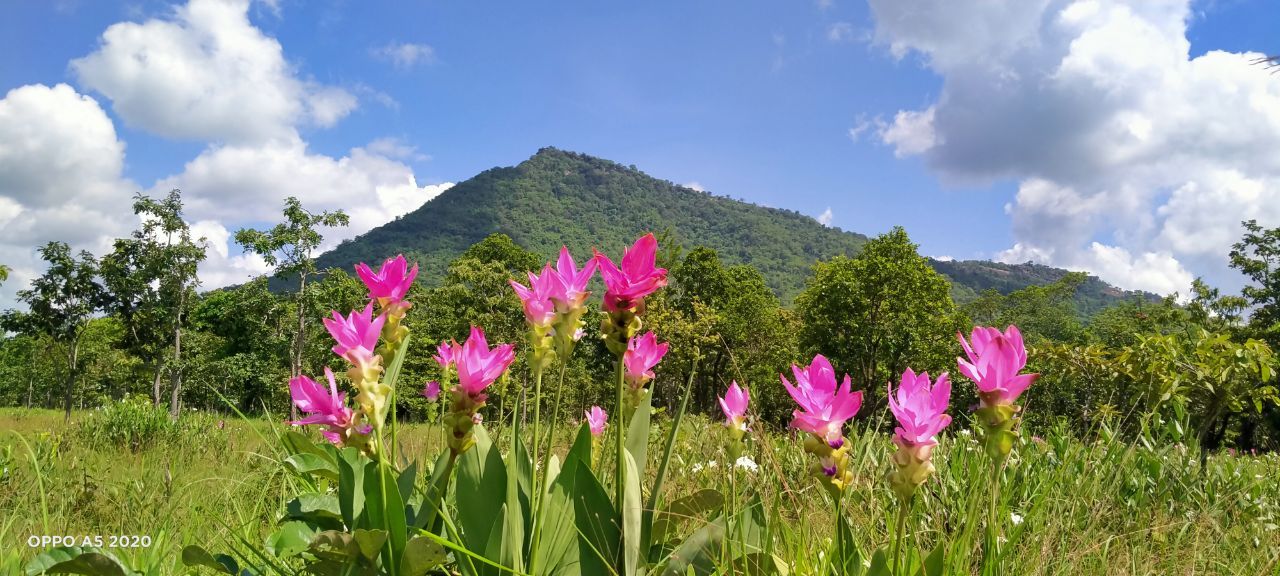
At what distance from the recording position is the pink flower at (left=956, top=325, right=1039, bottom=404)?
3.65ft

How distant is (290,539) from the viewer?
1491 mm

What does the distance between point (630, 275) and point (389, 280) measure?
0.59 metres

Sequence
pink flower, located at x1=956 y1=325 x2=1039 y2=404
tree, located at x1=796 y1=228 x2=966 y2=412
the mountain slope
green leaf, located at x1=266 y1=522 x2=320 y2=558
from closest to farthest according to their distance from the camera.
Result: 1. pink flower, located at x1=956 y1=325 x2=1039 y2=404
2. green leaf, located at x1=266 y1=522 x2=320 y2=558
3. tree, located at x1=796 y1=228 x2=966 y2=412
4. the mountain slope

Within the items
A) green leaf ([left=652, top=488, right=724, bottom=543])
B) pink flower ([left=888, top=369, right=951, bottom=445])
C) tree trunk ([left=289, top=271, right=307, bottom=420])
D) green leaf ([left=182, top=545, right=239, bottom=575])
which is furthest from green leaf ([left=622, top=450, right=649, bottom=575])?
tree trunk ([left=289, top=271, right=307, bottom=420])

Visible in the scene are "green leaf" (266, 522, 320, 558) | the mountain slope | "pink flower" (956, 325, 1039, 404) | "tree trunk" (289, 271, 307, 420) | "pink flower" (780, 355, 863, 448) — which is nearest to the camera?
"pink flower" (956, 325, 1039, 404)

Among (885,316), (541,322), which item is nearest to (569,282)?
Answer: (541,322)

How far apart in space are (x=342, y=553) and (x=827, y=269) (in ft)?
76.3

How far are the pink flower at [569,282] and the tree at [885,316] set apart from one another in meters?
20.5

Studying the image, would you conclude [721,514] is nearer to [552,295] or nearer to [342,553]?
[552,295]

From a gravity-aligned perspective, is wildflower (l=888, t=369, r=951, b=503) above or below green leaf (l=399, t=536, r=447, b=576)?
above

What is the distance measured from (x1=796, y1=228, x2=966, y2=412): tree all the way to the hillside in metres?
83.0

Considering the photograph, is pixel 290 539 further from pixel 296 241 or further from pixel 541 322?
pixel 296 241

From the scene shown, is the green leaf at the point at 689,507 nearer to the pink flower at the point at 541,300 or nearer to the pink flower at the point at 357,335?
the pink flower at the point at 541,300

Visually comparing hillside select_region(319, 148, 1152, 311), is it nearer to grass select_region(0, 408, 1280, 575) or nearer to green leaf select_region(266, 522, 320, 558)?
grass select_region(0, 408, 1280, 575)
